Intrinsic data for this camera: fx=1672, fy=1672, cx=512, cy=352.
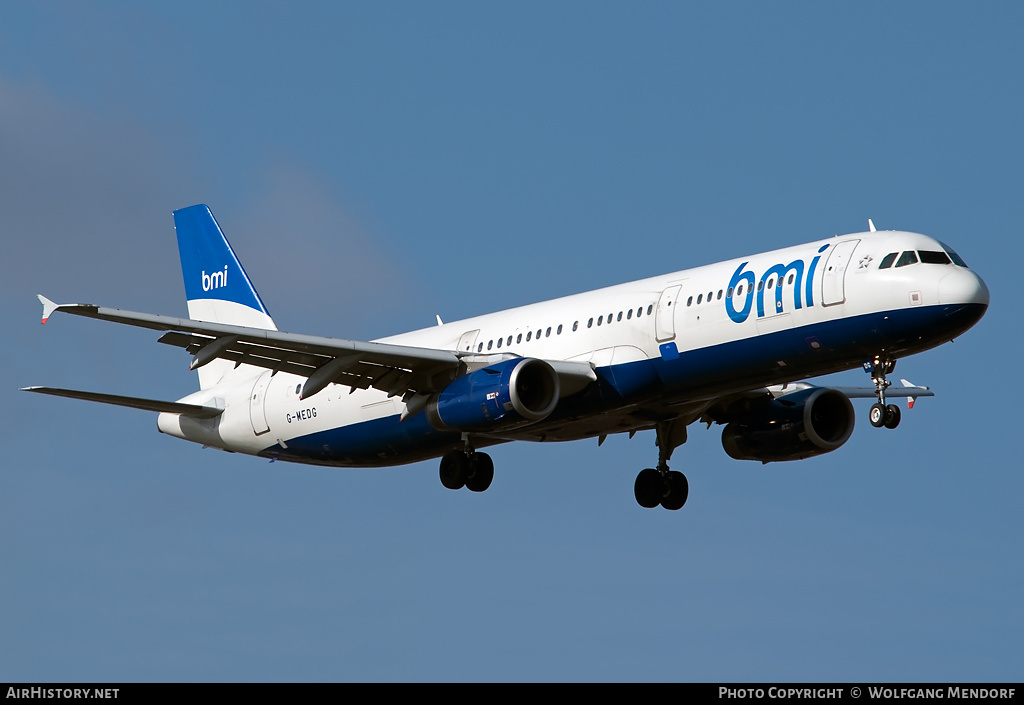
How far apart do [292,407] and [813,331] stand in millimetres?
16151

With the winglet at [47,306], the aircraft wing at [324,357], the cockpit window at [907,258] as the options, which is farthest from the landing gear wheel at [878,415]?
the winglet at [47,306]

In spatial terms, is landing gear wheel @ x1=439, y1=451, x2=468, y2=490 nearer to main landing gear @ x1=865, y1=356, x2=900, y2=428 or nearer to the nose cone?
main landing gear @ x1=865, y1=356, x2=900, y2=428

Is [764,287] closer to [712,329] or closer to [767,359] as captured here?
[712,329]

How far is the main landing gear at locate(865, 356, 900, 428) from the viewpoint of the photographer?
120 feet

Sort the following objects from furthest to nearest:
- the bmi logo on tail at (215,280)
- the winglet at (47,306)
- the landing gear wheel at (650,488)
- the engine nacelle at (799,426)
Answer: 1. the bmi logo on tail at (215,280)
2. the landing gear wheel at (650,488)
3. the engine nacelle at (799,426)
4. the winglet at (47,306)

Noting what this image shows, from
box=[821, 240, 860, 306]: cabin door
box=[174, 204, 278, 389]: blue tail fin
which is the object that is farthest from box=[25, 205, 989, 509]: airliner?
box=[174, 204, 278, 389]: blue tail fin

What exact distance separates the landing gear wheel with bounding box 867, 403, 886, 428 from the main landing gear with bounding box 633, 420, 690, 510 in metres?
9.61

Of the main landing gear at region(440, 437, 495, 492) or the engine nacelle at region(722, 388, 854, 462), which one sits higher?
the engine nacelle at region(722, 388, 854, 462)

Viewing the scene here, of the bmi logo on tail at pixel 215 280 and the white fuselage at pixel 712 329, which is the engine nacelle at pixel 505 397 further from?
the bmi logo on tail at pixel 215 280

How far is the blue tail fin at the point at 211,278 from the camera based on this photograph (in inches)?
2045

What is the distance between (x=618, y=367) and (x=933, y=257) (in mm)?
7764

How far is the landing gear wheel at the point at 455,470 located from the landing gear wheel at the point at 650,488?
5.63 metres

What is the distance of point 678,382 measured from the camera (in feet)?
128
